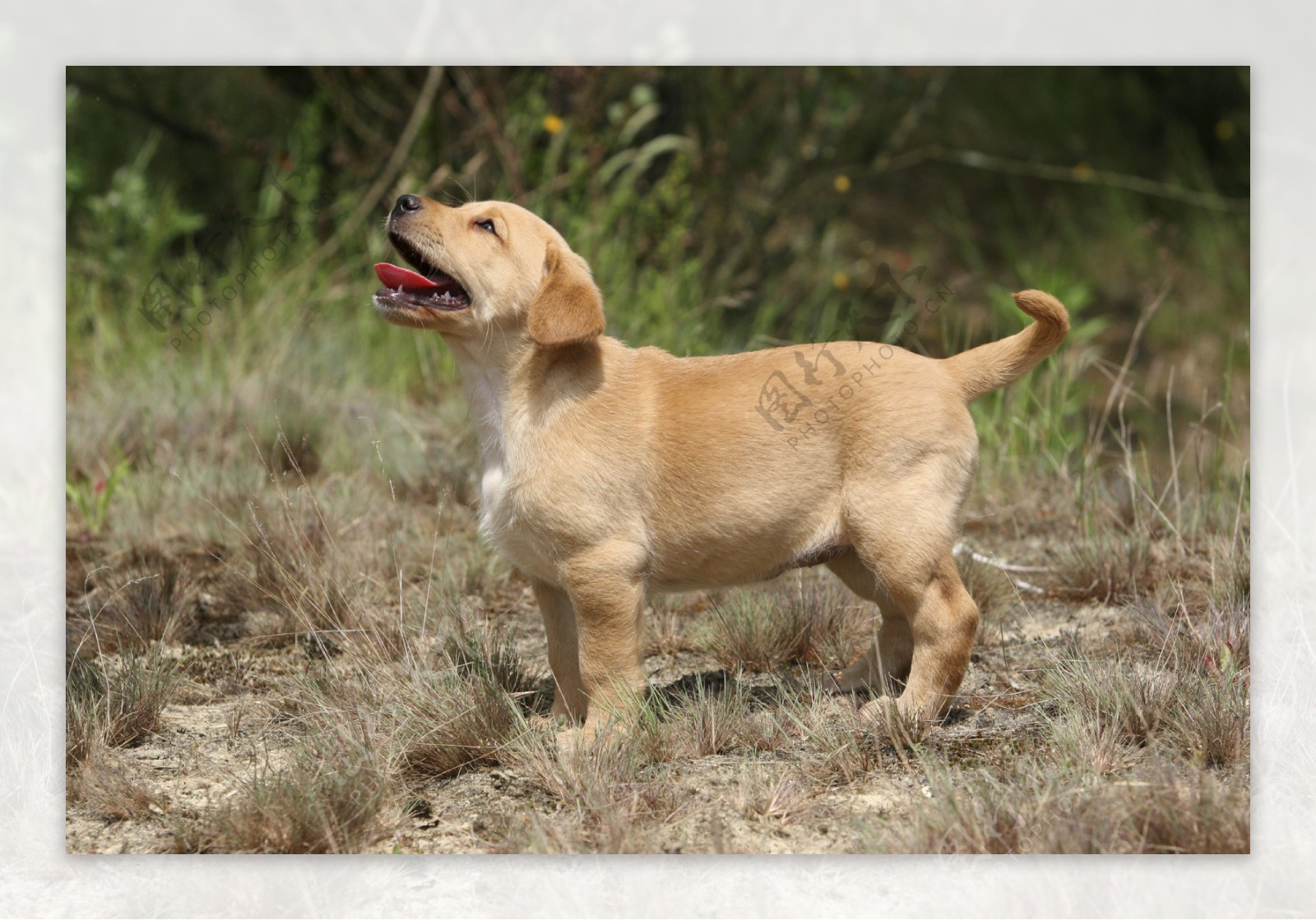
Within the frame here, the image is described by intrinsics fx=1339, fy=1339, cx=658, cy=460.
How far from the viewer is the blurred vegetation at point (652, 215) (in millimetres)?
6543

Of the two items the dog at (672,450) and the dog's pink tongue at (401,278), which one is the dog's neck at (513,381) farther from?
the dog's pink tongue at (401,278)

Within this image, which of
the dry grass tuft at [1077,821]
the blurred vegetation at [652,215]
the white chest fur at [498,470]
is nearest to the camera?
the dry grass tuft at [1077,821]

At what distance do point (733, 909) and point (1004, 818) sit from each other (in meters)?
0.72

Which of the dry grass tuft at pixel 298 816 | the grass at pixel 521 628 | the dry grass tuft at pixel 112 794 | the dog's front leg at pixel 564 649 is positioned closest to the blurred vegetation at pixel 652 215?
the grass at pixel 521 628

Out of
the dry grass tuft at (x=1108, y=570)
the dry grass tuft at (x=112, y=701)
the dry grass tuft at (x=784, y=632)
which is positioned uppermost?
the dry grass tuft at (x=1108, y=570)

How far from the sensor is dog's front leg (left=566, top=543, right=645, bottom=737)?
12.0 ft

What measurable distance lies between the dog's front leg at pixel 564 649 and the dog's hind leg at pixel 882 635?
825 mm

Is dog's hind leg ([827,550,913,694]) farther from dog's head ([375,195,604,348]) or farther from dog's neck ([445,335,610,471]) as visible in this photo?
dog's head ([375,195,604,348])

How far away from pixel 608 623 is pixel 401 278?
44.9 inches

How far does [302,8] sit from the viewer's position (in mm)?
6395

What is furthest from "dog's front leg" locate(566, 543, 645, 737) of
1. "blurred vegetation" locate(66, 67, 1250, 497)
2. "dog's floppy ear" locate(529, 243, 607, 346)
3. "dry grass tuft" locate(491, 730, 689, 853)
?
"blurred vegetation" locate(66, 67, 1250, 497)

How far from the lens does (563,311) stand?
12.0 ft

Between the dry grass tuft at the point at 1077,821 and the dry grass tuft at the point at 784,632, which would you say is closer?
the dry grass tuft at the point at 1077,821

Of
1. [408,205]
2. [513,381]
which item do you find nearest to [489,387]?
[513,381]
